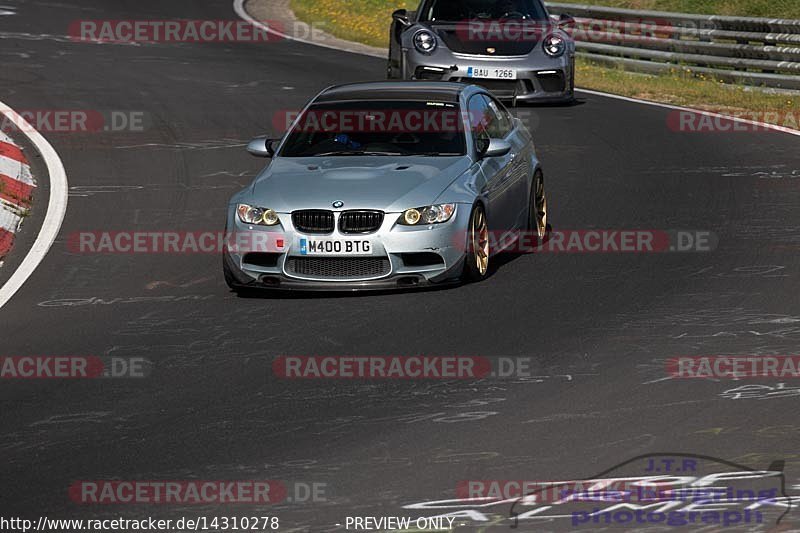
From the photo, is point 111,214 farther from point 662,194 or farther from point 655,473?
point 655,473

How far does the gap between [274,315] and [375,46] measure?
19599 millimetres

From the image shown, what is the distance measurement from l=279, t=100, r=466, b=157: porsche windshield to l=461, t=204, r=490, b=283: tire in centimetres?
72

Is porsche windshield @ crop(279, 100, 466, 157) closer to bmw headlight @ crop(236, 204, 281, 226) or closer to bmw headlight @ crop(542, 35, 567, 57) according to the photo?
bmw headlight @ crop(236, 204, 281, 226)

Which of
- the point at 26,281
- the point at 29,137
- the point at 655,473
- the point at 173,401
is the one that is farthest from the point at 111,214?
the point at 655,473

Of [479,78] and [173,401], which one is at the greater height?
[479,78]

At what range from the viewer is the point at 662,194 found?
15.6 meters

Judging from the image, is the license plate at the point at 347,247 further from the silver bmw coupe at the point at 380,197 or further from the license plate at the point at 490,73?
the license plate at the point at 490,73

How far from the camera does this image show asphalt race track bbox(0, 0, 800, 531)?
24.3 ft

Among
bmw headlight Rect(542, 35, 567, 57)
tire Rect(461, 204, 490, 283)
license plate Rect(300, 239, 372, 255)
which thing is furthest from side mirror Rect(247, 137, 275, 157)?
bmw headlight Rect(542, 35, 567, 57)

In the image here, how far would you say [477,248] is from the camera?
11852 mm

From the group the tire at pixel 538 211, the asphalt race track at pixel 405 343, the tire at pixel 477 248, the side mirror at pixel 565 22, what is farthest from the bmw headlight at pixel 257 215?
the side mirror at pixel 565 22

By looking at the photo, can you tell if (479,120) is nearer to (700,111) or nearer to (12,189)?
(12,189)

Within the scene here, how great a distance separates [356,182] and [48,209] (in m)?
4.52

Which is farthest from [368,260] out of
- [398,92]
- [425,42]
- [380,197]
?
[425,42]
